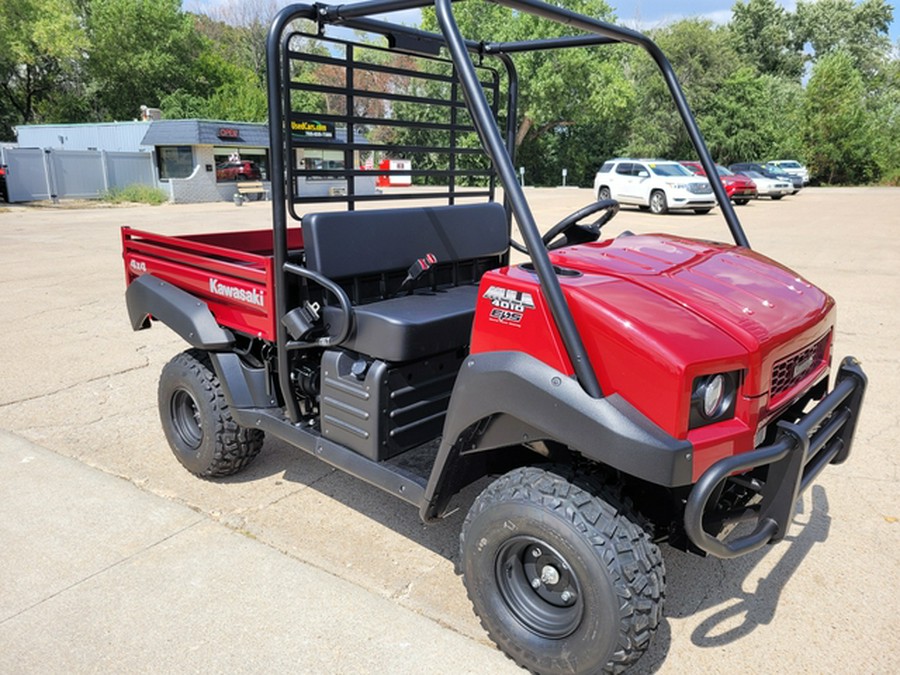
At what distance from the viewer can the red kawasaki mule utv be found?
1.94 m

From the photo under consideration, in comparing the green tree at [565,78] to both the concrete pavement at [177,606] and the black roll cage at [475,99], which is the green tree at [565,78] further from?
the concrete pavement at [177,606]

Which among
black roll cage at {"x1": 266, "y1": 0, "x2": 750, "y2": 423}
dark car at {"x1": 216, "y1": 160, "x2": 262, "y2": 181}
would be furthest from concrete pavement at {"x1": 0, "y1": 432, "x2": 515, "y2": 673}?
dark car at {"x1": 216, "y1": 160, "x2": 262, "y2": 181}

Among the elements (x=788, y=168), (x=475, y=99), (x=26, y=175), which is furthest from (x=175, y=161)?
(x=475, y=99)

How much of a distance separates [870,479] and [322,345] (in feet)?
9.16

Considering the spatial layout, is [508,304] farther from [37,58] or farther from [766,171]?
[37,58]

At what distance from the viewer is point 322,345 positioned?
2.79 metres

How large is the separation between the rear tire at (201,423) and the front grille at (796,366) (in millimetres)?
2290

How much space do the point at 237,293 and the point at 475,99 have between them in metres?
1.53

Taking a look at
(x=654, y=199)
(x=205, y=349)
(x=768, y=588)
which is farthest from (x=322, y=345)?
(x=654, y=199)

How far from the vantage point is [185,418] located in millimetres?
3625

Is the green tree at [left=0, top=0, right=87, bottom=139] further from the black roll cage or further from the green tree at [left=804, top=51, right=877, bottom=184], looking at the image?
the green tree at [left=804, top=51, right=877, bottom=184]

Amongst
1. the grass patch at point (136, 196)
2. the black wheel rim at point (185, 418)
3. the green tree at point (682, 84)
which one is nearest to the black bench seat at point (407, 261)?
the black wheel rim at point (185, 418)

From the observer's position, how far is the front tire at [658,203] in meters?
19.1

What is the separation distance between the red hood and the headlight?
0.40 ft
